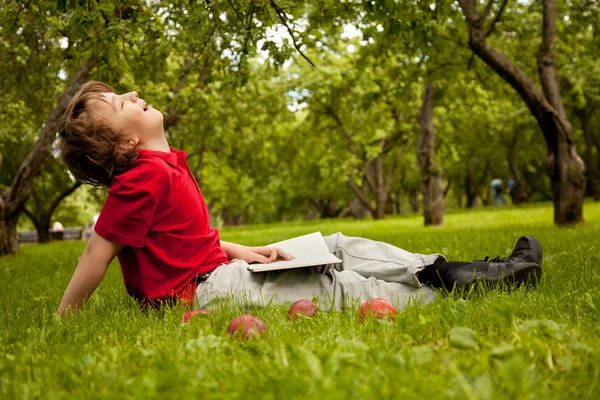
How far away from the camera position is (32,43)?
990 cm

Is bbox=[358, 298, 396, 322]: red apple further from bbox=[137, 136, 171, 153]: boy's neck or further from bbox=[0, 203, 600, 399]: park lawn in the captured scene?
bbox=[137, 136, 171, 153]: boy's neck

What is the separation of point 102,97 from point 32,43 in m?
8.01

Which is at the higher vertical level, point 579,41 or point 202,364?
point 579,41

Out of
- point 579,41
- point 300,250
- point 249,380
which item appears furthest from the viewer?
point 579,41

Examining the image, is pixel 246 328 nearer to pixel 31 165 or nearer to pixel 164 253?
pixel 164 253

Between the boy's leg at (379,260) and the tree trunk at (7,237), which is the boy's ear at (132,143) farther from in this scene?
Result: the tree trunk at (7,237)

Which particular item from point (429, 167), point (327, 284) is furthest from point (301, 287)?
point (429, 167)

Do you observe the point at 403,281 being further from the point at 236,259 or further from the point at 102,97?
the point at 102,97

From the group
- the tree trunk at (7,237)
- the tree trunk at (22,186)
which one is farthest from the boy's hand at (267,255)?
the tree trunk at (7,237)

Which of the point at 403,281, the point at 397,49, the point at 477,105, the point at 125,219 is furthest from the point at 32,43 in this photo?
the point at 477,105

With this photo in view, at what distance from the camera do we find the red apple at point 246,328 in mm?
2428

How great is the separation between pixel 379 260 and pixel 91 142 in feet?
6.53

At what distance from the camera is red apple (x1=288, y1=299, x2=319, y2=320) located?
9.59ft

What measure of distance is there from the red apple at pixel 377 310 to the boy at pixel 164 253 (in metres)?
0.26
